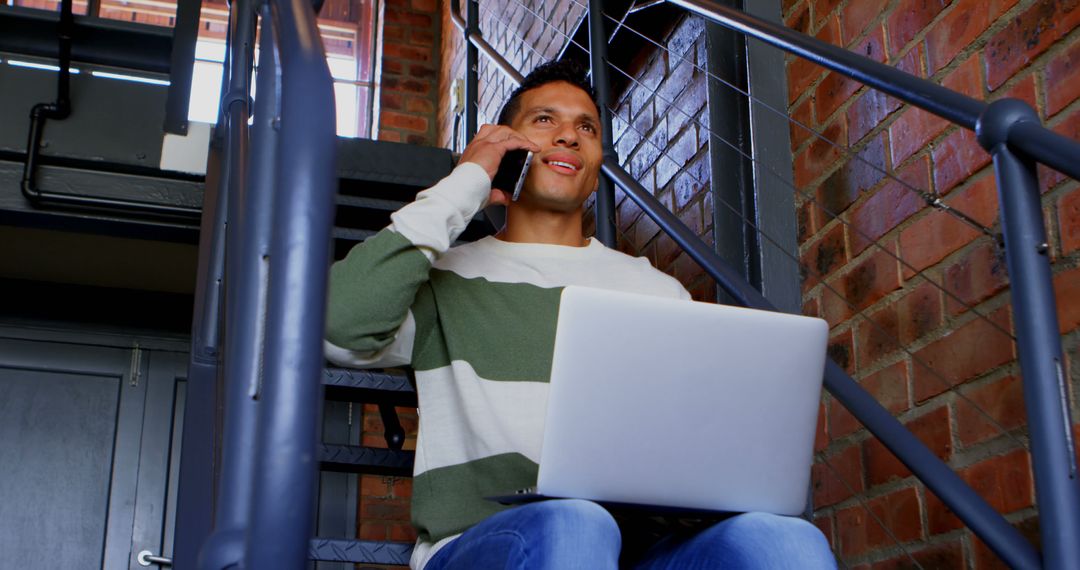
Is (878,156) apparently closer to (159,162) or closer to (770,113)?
(770,113)

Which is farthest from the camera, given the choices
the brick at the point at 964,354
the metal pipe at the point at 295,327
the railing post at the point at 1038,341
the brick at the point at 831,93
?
the brick at the point at 831,93

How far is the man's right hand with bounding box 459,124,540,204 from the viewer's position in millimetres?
1760

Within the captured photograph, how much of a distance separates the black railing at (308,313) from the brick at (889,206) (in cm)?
30

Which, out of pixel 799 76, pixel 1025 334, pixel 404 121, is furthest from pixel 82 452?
pixel 1025 334

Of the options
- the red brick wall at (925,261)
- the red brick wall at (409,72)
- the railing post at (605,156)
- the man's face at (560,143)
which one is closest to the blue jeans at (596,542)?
the red brick wall at (925,261)

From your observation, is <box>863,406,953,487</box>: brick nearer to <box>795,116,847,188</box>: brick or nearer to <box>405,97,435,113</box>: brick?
<box>795,116,847,188</box>: brick

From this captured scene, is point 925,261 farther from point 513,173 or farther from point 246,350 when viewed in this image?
point 246,350

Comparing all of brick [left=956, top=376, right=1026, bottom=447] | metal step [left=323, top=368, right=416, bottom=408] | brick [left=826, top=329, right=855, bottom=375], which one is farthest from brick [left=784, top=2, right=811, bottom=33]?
metal step [left=323, top=368, right=416, bottom=408]

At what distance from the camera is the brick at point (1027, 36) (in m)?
1.45

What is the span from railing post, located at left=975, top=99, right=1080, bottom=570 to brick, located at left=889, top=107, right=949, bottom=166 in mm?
497

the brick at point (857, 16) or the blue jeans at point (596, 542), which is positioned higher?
the brick at point (857, 16)

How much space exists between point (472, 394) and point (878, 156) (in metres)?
0.75

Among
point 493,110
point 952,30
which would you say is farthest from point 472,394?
point 493,110

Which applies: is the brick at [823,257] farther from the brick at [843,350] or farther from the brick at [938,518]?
the brick at [938,518]
